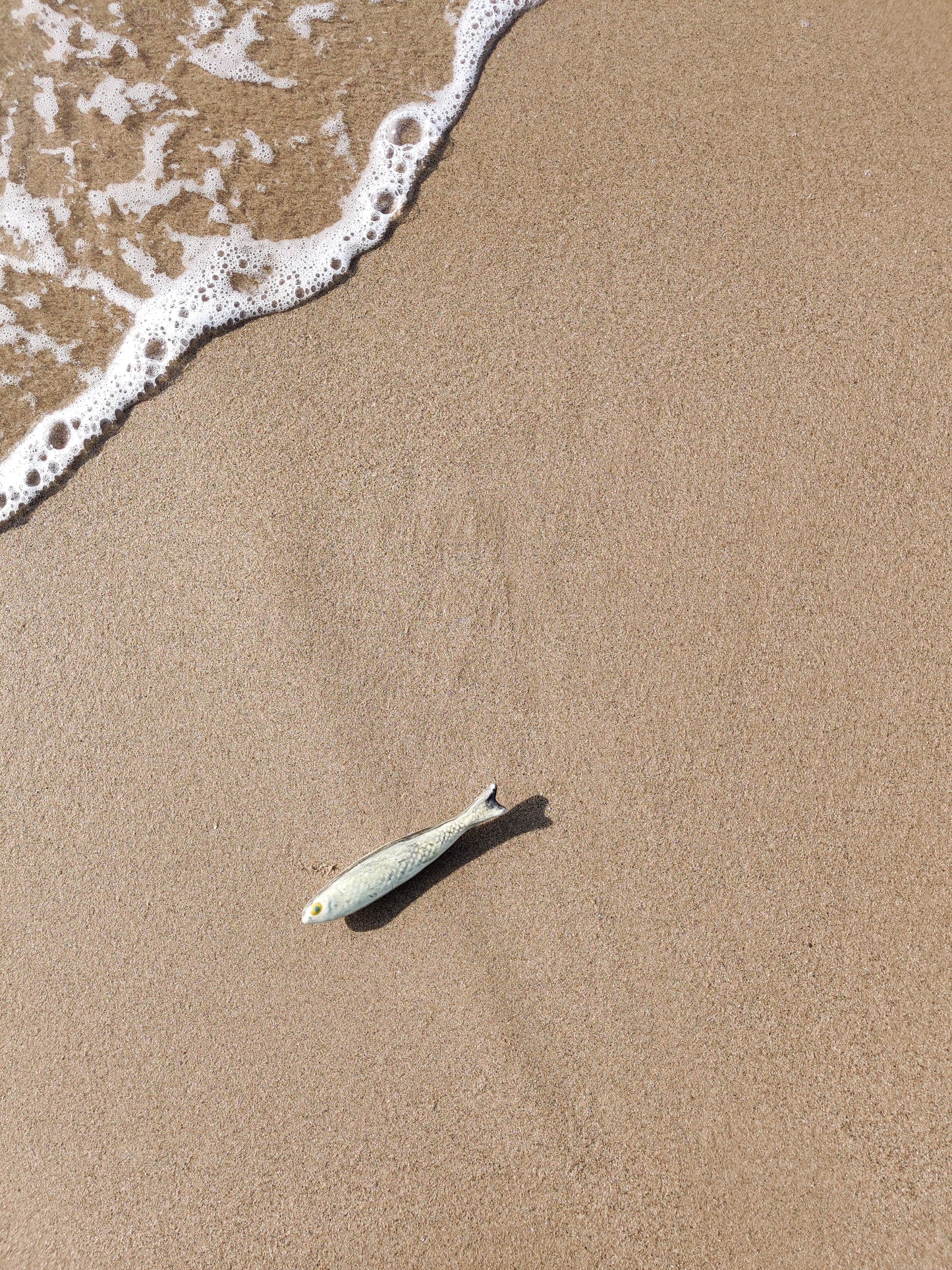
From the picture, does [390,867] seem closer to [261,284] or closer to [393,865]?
[393,865]

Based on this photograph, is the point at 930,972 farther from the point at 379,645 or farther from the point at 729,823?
the point at 379,645

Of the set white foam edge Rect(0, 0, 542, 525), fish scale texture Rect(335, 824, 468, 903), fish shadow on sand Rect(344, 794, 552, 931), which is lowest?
fish shadow on sand Rect(344, 794, 552, 931)

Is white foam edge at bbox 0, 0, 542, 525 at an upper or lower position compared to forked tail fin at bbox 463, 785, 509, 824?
upper

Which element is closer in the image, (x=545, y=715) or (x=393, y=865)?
(x=393, y=865)

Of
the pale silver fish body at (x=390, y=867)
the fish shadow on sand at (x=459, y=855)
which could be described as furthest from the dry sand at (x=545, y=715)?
the pale silver fish body at (x=390, y=867)

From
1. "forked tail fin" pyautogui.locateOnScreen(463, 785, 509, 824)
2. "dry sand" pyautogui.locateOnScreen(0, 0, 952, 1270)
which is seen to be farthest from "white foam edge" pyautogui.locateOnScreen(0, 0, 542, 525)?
"forked tail fin" pyautogui.locateOnScreen(463, 785, 509, 824)

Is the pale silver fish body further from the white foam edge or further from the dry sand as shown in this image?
the white foam edge

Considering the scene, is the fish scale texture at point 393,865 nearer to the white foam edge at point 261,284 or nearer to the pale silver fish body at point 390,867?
the pale silver fish body at point 390,867

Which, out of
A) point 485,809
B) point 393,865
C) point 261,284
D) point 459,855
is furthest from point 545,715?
point 261,284
